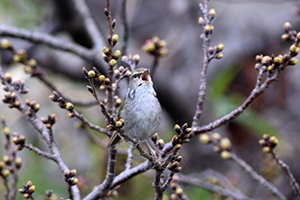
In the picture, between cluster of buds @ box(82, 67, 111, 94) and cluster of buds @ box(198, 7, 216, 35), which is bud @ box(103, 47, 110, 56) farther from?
cluster of buds @ box(198, 7, 216, 35)

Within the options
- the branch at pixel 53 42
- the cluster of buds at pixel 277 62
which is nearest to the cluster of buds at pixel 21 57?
the branch at pixel 53 42

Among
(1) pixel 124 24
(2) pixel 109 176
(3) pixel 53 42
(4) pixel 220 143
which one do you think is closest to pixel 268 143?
(4) pixel 220 143

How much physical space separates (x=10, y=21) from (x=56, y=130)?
157 cm

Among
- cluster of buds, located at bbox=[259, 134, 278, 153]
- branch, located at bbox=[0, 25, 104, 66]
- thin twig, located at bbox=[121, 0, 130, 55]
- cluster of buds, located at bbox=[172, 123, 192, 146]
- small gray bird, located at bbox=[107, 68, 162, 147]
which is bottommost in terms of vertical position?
cluster of buds, located at bbox=[172, 123, 192, 146]

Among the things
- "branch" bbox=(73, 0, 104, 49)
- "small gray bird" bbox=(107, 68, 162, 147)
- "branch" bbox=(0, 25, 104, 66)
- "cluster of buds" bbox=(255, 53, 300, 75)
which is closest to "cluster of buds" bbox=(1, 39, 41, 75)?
"small gray bird" bbox=(107, 68, 162, 147)

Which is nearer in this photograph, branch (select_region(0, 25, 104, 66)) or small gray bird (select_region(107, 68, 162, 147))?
small gray bird (select_region(107, 68, 162, 147))

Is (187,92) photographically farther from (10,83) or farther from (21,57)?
(10,83)

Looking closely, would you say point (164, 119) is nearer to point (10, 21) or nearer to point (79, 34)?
point (79, 34)

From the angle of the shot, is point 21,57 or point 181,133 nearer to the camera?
point 181,133

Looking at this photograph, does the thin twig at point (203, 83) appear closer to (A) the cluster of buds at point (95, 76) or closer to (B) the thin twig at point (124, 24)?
(A) the cluster of buds at point (95, 76)

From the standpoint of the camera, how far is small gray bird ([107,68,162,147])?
244 cm

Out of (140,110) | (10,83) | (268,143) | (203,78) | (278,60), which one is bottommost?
(268,143)

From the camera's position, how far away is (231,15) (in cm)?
684

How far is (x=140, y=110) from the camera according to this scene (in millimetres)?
2490
